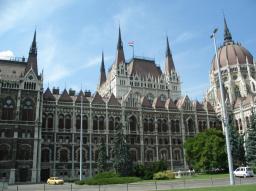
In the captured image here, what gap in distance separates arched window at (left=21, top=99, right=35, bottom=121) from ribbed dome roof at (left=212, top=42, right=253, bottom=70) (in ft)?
233

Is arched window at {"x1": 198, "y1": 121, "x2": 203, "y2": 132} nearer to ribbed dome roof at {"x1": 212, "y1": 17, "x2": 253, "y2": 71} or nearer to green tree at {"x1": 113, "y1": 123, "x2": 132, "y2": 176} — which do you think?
ribbed dome roof at {"x1": 212, "y1": 17, "x2": 253, "y2": 71}

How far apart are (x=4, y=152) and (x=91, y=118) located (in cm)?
2010

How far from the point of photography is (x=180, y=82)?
3750 inches

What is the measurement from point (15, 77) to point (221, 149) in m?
45.5

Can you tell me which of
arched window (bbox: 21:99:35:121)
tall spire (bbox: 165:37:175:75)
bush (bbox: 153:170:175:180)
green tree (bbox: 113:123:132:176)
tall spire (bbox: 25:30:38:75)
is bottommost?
bush (bbox: 153:170:175:180)

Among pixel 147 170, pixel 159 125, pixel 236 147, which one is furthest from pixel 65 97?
pixel 236 147

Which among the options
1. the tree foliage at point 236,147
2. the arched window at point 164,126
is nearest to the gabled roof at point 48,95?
the arched window at point 164,126

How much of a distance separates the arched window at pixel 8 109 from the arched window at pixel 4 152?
5903 mm

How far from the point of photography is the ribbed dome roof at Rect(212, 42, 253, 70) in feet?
348

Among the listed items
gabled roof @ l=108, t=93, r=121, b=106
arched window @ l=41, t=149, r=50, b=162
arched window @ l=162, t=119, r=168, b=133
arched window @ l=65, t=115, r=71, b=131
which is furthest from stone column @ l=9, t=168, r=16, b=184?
arched window @ l=162, t=119, r=168, b=133

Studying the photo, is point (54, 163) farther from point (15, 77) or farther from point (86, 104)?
point (15, 77)

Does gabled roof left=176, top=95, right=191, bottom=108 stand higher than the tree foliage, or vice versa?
gabled roof left=176, top=95, right=191, bottom=108

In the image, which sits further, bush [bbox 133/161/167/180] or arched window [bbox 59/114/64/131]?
arched window [bbox 59/114/64/131]

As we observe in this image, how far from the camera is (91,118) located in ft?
229
